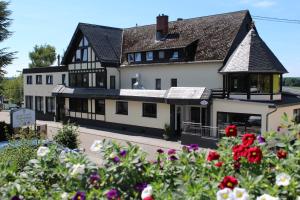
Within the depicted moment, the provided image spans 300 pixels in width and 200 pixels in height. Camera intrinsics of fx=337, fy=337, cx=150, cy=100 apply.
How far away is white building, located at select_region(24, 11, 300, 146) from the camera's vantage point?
23.2 metres

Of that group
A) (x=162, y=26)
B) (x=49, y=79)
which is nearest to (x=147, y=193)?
(x=162, y=26)

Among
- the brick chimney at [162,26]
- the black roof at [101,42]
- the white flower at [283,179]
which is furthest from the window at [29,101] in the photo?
the white flower at [283,179]

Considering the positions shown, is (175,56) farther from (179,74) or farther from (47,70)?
(47,70)

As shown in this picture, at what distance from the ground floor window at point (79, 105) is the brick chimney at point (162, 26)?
31.6ft

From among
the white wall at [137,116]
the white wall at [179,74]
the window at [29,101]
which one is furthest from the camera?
the window at [29,101]

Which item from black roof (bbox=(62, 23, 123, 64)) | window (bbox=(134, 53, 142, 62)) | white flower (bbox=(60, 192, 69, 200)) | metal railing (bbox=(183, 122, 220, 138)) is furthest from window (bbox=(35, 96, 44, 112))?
white flower (bbox=(60, 192, 69, 200))

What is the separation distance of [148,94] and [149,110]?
4.91ft

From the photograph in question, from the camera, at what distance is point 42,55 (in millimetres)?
66500

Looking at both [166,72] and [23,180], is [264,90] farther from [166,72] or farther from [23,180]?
[23,180]

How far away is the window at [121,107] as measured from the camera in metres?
29.4

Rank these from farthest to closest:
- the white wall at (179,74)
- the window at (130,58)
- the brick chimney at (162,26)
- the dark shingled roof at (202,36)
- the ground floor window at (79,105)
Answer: the ground floor window at (79,105) < the window at (130,58) < the brick chimney at (162,26) < the dark shingled roof at (202,36) < the white wall at (179,74)

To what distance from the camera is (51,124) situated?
114 feet

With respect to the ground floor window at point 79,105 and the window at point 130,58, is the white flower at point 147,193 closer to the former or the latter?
the window at point 130,58

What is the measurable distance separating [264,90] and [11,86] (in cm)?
4966
